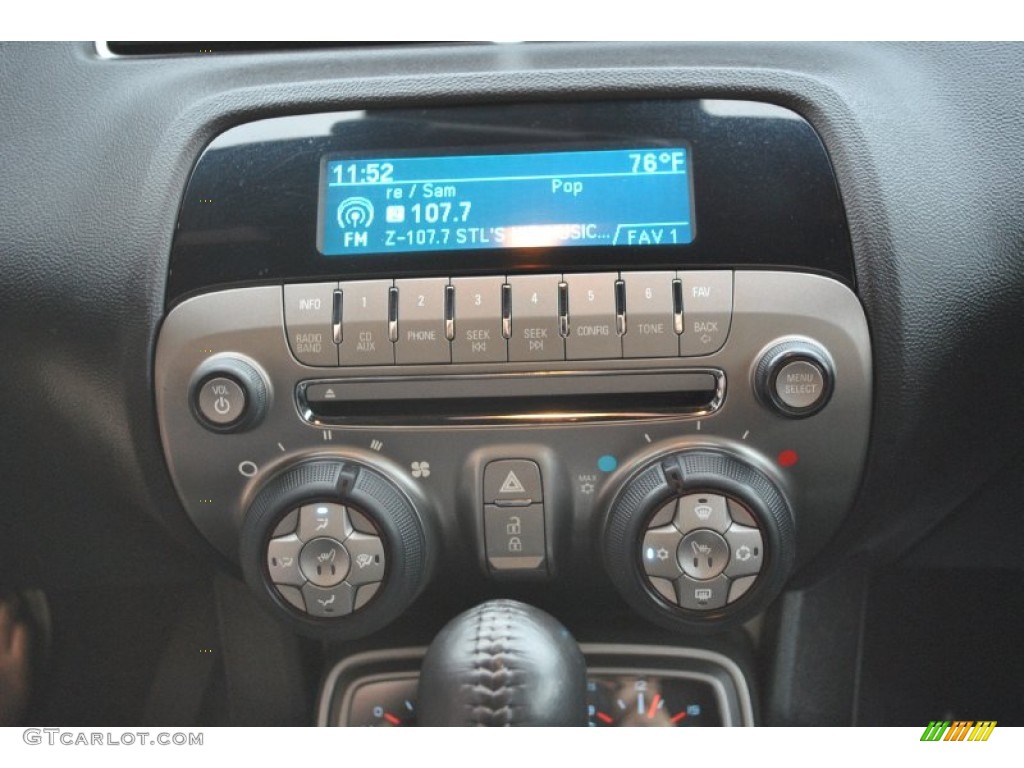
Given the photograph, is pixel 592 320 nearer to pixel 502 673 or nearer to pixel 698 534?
pixel 698 534

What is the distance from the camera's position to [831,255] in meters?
1.00

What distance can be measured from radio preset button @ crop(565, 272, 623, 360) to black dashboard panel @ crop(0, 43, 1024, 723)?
0.20m

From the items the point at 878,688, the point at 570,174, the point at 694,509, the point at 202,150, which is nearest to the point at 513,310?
the point at 570,174

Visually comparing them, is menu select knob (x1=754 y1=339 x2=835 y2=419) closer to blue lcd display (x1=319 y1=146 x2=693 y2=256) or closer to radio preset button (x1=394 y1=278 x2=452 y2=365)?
blue lcd display (x1=319 y1=146 x2=693 y2=256)

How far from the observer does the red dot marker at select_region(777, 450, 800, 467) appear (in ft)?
3.33

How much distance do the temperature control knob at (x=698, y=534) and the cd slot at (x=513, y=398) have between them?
63mm

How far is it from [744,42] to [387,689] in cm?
80

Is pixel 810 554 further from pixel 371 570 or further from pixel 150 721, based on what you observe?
pixel 150 721

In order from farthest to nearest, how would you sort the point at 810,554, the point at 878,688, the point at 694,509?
1. the point at 878,688
2. the point at 810,554
3. the point at 694,509

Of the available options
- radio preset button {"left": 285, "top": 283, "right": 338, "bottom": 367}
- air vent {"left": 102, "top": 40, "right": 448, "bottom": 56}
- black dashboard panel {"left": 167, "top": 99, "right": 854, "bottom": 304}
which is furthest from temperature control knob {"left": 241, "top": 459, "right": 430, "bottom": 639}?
air vent {"left": 102, "top": 40, "right": 448, "bottom": 56}

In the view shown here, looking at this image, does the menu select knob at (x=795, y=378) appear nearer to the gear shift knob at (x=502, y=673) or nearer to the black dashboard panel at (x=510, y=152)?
the black dashboard panel at (x=510, y=152)

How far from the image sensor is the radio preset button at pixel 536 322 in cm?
98
